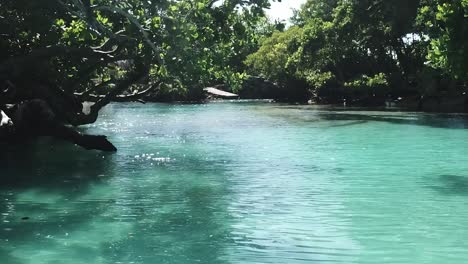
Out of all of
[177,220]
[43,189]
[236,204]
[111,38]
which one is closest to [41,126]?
[111,38]

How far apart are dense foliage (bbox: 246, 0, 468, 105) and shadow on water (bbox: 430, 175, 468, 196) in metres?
23.2

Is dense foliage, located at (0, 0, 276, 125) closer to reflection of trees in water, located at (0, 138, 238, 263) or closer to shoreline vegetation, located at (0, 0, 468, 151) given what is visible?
shoreline vegetation, located at (0, 0, 468, 151)

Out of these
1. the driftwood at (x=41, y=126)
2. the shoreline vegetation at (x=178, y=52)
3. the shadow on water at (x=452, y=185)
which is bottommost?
the shadow on water at (x=452, y=185)

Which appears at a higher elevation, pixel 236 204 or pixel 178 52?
pixel 178 52

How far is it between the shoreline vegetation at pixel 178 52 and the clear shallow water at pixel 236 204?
2.52 meters

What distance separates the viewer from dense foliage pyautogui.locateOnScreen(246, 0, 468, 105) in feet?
160

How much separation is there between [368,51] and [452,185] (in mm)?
51330

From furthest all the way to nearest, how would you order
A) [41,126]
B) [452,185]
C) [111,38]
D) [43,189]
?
[41,126] < [111,38] < [452,185] < [43,189]

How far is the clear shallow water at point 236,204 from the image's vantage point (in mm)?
8523

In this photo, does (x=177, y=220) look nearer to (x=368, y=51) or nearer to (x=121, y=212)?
(x=121, y=212)

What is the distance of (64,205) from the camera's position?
11.6 meters

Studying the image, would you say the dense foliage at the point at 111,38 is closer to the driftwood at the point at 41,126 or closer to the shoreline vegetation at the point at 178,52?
the shoreline vegetation at the point at 178,52

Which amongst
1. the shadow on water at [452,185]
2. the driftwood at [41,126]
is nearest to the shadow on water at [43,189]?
the driftwood at [41,126]

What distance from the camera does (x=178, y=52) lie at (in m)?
15.9
